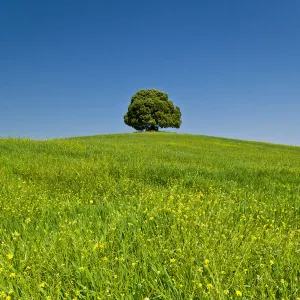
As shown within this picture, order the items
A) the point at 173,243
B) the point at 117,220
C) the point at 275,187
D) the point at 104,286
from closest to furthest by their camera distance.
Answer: the point at 104,286
the point at 173,243
the point at 117,220
the point at 275,187

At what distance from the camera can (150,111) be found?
6494cm

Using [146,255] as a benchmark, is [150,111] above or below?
above

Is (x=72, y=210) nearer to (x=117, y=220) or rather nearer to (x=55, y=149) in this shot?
(x=117, y=220)

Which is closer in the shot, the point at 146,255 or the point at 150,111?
the point at 146,255

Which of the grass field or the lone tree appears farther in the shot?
the lone tree

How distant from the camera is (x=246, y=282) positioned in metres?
3.26

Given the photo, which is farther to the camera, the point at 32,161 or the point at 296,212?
the point at 32,161

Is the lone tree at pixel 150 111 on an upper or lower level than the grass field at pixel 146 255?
upper

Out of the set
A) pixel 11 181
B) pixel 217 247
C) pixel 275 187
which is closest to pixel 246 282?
pixel 217 247

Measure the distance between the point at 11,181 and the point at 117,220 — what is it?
5.17 metres

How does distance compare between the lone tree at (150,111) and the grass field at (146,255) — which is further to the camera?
the lone tree at (150,111)

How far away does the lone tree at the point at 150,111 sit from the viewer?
6481 centimetres

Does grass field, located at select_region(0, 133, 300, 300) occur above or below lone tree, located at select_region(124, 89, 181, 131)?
below

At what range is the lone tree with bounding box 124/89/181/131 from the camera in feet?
213
